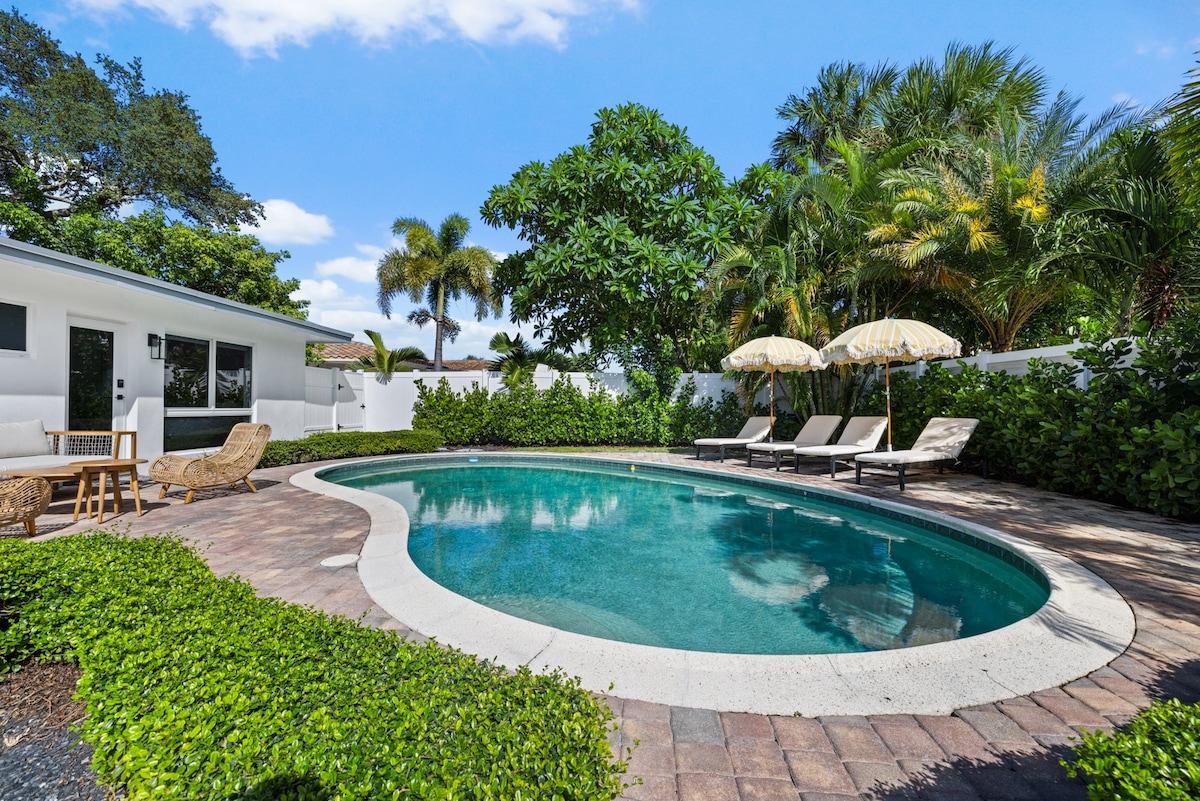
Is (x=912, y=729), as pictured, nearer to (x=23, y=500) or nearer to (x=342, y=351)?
(x=23, y=500)

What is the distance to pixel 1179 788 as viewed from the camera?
1208 mm

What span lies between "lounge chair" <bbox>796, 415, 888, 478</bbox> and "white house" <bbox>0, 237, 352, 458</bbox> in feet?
36.9

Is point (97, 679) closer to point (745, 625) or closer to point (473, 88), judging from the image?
point (745, 625)

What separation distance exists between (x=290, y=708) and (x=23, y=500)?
5.49 m

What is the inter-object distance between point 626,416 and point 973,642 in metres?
12.6

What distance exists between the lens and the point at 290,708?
5.57 ft

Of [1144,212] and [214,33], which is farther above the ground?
[214,33]

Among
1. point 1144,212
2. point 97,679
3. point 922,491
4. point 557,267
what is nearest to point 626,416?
point 557,267

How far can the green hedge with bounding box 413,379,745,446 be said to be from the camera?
15.4 metres

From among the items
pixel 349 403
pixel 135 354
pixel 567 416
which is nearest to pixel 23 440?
pixel 135 354

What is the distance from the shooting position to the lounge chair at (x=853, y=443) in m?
9.34

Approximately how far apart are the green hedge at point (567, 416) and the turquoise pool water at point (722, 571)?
6.40 m

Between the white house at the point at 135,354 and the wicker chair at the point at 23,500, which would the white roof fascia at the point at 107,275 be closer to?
the white house at the point at 135,354

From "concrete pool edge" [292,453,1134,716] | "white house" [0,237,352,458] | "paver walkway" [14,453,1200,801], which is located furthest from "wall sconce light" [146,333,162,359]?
"concrete pool edge" [292,453,1134,716]
